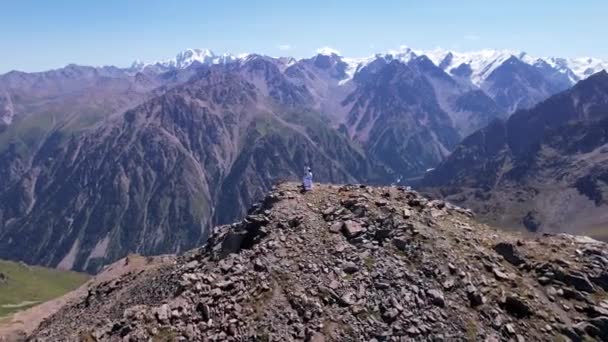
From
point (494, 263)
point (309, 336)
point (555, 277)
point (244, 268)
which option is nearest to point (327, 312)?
point (309, 336)

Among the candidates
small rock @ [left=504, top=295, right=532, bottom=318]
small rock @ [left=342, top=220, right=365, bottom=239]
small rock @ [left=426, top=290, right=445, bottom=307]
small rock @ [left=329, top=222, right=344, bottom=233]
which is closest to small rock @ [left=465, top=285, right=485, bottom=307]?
small rock @ [left=504, top=295, right=532, bottom=318]

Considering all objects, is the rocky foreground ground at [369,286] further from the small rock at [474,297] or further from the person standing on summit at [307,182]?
the person standing on summit at [307,182]

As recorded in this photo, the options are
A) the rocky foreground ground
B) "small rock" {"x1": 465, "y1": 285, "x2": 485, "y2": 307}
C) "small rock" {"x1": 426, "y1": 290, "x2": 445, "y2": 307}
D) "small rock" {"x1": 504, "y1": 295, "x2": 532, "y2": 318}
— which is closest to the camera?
the rocky foreground ground

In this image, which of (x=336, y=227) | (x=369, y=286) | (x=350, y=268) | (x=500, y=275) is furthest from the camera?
(x=336, y=227)

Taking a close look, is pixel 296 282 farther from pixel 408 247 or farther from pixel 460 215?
pixel 460 215

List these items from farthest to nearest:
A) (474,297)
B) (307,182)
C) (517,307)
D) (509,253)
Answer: (307,182)
(509,253)
(517,307)
(474,297)

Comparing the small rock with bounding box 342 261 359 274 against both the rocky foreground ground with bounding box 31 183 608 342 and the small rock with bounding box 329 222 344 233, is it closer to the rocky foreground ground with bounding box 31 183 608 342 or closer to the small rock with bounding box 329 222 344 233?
the rocky foreground ground with bounding box 31 183 608 342

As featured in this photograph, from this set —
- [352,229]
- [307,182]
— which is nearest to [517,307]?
[352,229]

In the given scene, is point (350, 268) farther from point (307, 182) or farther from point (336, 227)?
point (307, 182)
